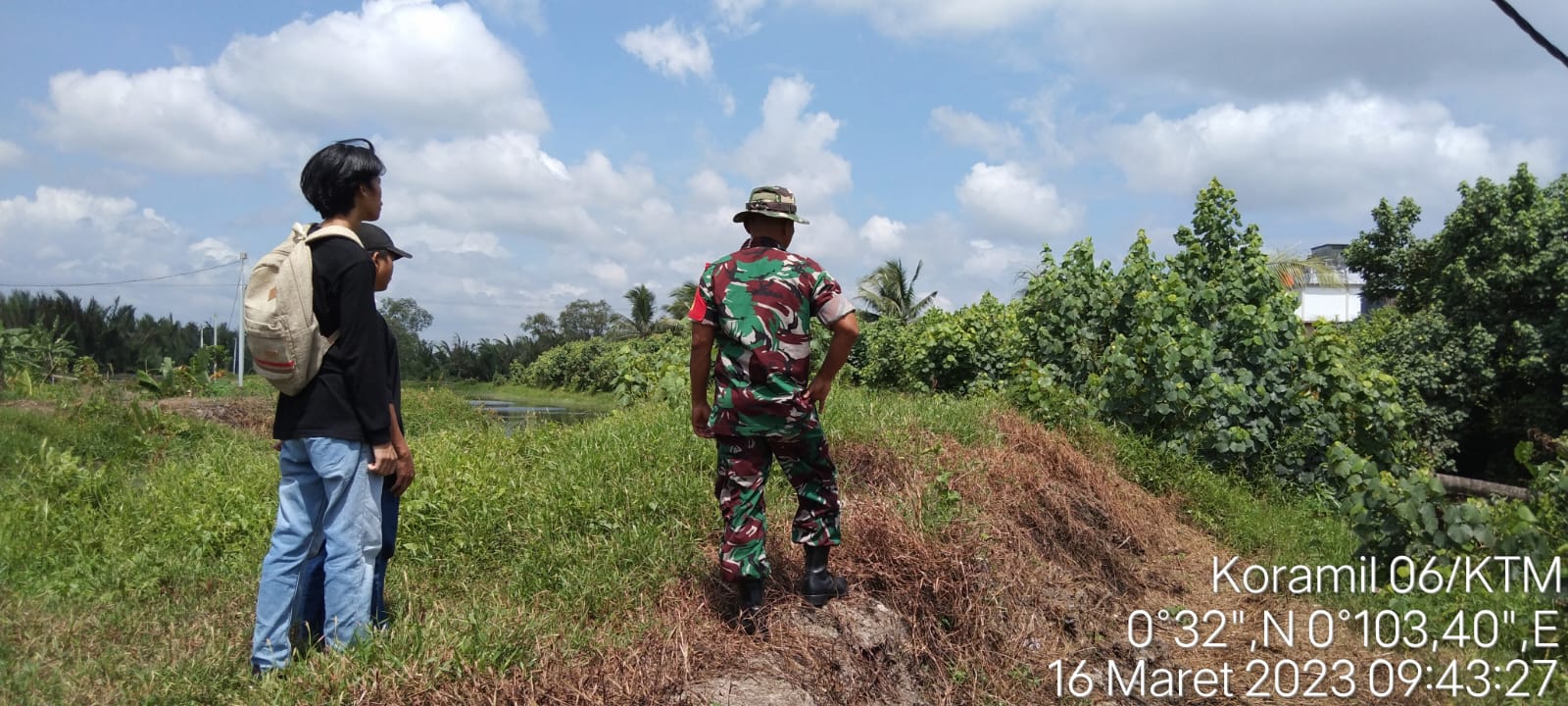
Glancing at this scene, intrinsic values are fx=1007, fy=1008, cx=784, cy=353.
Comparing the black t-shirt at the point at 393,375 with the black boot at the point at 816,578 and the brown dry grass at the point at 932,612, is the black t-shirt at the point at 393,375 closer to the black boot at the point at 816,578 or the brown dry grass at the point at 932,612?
the brown dry grass at the point at 932,612

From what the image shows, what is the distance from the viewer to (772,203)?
3.56 meters

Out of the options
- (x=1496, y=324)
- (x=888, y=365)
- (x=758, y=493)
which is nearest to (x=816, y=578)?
(x=758, y=493)

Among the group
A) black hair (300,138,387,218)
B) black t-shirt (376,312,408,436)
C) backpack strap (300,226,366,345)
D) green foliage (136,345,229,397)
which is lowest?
green foliage (136,345,229,397)

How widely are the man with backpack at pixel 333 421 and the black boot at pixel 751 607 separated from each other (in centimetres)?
123

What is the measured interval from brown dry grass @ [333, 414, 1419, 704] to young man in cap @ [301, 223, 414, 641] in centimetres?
53

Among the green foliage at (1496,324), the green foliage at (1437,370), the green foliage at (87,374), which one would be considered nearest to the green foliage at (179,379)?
the green foliage at (87,374)

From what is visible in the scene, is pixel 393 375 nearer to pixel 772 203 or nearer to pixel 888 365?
pixel 772 203

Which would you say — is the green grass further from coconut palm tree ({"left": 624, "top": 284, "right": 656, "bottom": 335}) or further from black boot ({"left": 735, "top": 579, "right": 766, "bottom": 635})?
coconut palm tree ({"left": 624, "top": 284, "right": 656, "bottom": 335})

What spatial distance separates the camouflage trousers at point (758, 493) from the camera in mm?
3496

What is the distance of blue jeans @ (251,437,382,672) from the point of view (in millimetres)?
3006

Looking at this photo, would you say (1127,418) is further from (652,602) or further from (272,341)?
(272,341)

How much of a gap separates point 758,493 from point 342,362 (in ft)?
4.62

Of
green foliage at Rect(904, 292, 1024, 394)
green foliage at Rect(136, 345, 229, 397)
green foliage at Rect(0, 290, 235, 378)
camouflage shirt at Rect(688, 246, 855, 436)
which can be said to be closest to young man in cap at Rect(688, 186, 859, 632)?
camouflage shirt at Rect(688, 246, 855, 436)

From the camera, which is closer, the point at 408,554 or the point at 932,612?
the point at 932,612
